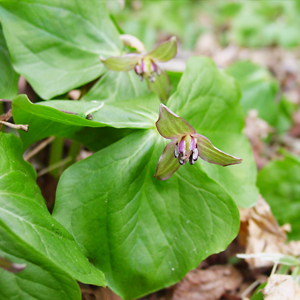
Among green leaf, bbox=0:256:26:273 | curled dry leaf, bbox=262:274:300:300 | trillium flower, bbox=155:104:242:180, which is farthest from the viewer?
curled dry leaf, bbox=262:274:300:300

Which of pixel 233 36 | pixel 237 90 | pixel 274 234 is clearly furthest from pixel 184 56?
pixel 274 234

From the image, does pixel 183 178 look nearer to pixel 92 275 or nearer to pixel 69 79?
pixel 92 275

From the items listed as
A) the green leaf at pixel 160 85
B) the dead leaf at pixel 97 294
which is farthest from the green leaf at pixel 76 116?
the dead leaf at pixel 97 294

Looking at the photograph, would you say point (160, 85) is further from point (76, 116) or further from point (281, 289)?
point (281, 289)

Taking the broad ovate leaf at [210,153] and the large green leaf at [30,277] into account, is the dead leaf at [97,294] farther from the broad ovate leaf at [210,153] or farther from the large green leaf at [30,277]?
the broad ovate leaf at [210,153]

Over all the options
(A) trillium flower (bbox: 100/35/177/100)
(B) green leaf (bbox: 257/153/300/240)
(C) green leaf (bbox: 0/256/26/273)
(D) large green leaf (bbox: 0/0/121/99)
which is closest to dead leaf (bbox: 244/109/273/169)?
(B) green leaf (bbox: 257/153/300/240)

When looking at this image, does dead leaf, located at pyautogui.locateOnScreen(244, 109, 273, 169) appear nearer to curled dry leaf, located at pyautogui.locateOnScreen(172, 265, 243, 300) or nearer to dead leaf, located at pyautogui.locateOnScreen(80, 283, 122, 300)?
curled dry leaf, located at pyautogui.locateOnScreen(172, 265, 243, 300)

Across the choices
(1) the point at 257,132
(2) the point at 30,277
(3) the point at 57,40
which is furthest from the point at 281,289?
(1) the point at 257,132
